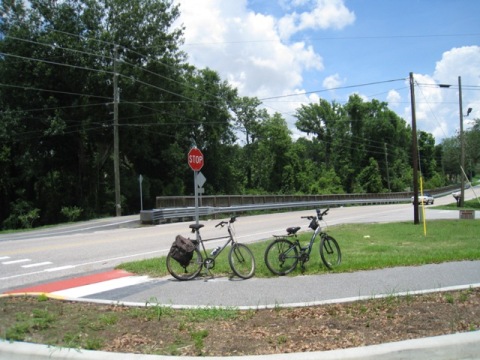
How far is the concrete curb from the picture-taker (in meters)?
4.20

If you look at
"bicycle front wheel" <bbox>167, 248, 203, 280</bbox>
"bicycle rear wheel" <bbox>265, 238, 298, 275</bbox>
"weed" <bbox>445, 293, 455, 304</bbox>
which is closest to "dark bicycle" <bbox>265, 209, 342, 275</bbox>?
"bicycle rear wheel" <bbox>265, 238, 298, 275</bbox>

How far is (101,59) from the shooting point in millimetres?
34719

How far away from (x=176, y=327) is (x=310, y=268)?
441cm

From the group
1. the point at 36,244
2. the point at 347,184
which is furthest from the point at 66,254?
the point at 347,184

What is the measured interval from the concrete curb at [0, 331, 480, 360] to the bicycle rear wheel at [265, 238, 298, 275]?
4.29 meters

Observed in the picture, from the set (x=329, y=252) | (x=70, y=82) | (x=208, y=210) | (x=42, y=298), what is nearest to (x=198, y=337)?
(x=42, y=298)

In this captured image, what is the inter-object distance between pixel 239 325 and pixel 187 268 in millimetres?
3878

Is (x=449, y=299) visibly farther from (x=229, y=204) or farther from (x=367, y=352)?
(x=229, y=204)

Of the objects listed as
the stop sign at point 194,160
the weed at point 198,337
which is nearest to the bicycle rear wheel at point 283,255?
the stop sign at point 194,160

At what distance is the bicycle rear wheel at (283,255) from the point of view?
8.71 meters

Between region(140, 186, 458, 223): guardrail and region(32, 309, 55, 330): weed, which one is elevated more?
region(140, 186, 458, 223): guardrail

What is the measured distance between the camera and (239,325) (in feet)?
17.6

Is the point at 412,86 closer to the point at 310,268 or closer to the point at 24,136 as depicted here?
the point at 310,268

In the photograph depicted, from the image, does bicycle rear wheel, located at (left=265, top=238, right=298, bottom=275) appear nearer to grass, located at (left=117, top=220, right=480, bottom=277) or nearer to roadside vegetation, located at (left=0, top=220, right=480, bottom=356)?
grass, located at (left=117, top=220, right=480, bottom=277)
